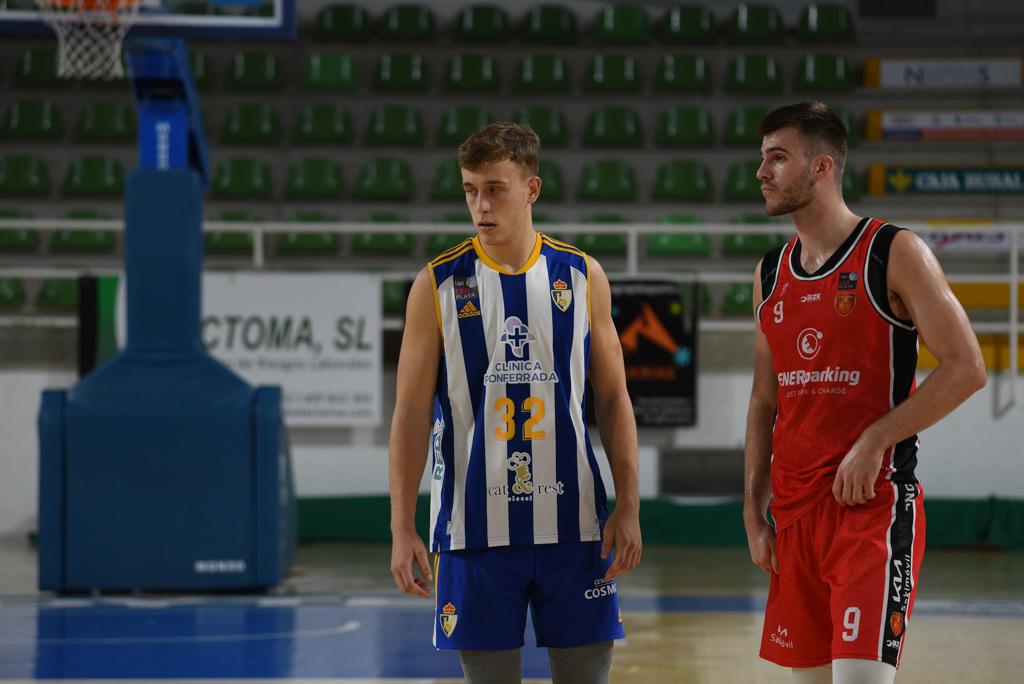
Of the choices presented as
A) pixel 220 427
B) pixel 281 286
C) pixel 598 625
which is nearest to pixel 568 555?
pixel 598 625

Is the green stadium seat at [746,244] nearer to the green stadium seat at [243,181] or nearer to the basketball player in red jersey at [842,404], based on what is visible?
the green stadium seat at [243,181]

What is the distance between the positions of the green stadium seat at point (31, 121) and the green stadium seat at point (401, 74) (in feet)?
12.7

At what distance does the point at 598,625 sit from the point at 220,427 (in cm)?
561

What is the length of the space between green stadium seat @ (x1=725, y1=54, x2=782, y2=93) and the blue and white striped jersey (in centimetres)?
1262

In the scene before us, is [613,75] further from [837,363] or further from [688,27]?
[837,363]

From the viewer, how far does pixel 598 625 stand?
3168mm

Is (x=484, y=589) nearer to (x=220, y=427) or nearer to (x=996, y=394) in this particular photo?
(x=220, y=427)

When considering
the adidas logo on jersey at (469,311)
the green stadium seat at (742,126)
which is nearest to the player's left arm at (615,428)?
the adidas logo on jersey at (469,311)

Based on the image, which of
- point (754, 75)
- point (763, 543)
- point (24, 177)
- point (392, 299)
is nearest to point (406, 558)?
point (763, 543)

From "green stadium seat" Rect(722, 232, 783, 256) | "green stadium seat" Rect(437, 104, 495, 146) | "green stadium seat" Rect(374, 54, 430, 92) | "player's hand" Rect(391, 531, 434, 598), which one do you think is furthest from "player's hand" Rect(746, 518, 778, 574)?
"green stadium seat" Rect(374, 54, 430, 92)

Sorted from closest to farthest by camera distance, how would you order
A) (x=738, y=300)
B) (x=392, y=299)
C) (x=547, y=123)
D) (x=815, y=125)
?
(x=815, y=125) → (x=392, y=299) → (x=738, y=300) → (x=547, y=123)

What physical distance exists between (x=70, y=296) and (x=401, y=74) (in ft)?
16.2

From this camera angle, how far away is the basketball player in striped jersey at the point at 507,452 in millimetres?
3160

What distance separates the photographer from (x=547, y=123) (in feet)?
48.8
